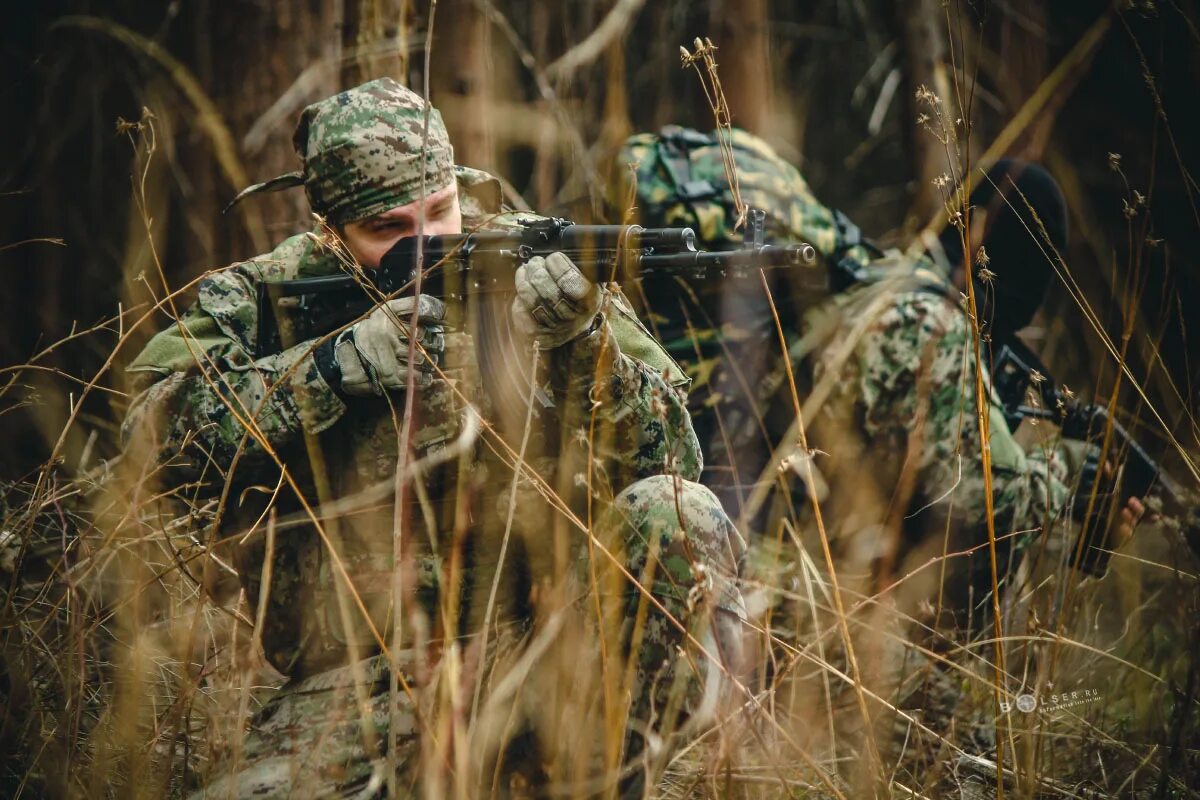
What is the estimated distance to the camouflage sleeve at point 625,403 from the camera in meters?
1.90

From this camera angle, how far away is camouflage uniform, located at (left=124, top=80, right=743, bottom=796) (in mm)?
1936

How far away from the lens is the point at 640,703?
1.82 meters

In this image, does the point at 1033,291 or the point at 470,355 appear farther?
the point at 1033,291

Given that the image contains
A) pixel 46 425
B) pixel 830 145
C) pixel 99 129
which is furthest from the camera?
pixel 830 145

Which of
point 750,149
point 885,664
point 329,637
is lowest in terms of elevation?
point 885,664

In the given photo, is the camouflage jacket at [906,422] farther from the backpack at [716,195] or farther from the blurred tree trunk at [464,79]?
the blurred tree trunk at [464,79]

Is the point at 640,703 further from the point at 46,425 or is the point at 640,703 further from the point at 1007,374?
the point at 46,425

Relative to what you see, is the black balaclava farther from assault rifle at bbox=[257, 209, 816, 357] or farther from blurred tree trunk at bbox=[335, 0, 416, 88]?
blurred tree trunk at bbox=[335, 0, 416, 88]

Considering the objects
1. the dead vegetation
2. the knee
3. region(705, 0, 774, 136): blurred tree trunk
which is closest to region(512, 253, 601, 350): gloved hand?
the dead vegetation

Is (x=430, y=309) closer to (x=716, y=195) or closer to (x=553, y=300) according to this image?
(x=553, y=300)

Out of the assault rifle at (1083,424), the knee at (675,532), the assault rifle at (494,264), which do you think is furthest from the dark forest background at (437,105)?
the knee at (675,532)

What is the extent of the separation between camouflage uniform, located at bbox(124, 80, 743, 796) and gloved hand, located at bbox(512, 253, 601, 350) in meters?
0.07

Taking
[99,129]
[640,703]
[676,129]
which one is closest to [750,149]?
[676,129]

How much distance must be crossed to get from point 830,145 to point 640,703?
714cm
